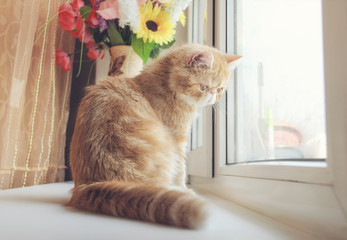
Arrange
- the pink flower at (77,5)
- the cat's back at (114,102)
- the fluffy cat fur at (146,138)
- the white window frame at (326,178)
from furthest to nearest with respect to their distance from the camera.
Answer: the pink flower at (77,5) → the cat's back at (114,102) → the fluffy cat fur at (146,138) → the white window frame at (326,178)

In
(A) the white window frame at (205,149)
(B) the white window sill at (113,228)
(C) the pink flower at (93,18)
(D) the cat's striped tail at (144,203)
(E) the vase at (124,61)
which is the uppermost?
(C) the pink flower at (93,18)

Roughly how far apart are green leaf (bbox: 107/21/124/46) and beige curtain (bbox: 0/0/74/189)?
34cm

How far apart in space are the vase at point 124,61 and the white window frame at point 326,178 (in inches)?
30.2

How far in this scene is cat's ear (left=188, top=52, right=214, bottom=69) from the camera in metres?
0.90

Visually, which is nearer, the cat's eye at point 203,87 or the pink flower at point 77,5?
the cat's eye at point 203,87

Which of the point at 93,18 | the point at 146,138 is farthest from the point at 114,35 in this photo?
the point at 146,138

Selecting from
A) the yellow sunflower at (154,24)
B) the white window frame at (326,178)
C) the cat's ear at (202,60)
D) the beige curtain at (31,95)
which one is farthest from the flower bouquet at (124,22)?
the white window frame at (326,178)

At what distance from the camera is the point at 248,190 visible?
710 millimetres

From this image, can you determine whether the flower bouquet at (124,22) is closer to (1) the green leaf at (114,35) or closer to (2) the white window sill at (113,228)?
(1) the green leaf at (114,35)

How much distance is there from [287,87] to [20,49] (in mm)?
1152

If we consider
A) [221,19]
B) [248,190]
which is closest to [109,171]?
[248,190]

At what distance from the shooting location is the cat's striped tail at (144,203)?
17.2 inches

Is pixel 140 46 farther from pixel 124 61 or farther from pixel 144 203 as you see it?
pixel 144 203

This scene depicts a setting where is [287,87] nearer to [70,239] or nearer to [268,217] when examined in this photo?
[268,217]
